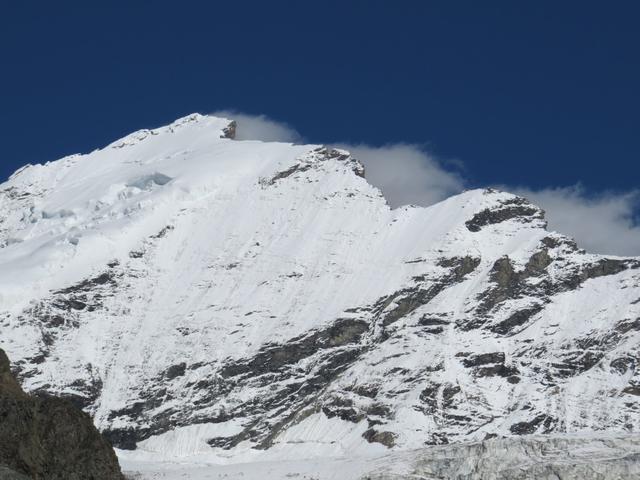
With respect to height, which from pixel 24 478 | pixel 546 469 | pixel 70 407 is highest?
pixel 546 469

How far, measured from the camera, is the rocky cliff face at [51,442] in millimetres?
79250

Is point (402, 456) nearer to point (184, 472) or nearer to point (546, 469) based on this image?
point (546, 469)

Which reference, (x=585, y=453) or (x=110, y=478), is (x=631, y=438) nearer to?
(x=585, y=453)

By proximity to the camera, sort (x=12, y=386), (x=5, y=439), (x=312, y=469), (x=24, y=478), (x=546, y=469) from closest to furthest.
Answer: (x=24, y=478)
(x=5, y=439)
(x=12, y=386)
(x=546, y=469)
(x=312, y=469)

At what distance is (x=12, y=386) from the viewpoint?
88375mm

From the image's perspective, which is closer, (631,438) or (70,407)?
(70,407)

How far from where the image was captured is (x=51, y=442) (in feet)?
266

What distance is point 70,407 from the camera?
8331 centimetres

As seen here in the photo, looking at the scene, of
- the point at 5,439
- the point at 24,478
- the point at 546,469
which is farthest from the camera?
the point at 546,469

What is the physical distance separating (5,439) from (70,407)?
490cm

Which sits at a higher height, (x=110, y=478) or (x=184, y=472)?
(x=184, y=472)

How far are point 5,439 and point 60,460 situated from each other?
2.90 m

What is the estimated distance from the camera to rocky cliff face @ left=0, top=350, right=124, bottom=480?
79.2 m

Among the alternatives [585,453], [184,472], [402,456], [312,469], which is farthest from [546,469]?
[184,472]
